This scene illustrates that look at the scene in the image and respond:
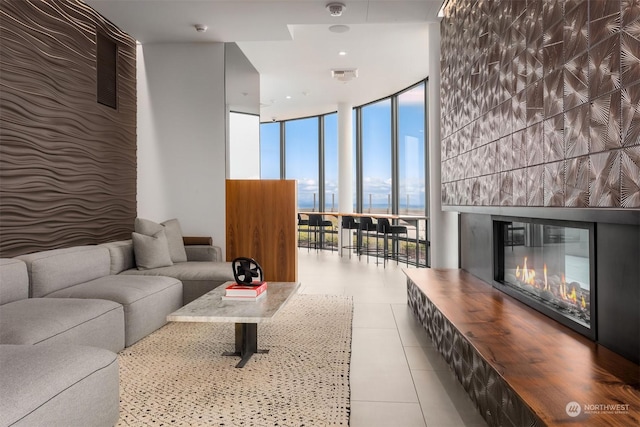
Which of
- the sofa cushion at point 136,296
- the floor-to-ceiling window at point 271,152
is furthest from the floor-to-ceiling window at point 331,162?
the sofa cushion at point 136,296

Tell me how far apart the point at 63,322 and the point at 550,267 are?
3.05m

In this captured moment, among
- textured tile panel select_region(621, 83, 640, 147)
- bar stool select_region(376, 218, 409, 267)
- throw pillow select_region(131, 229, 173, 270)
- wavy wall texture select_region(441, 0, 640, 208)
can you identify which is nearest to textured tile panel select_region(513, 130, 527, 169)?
wavy wall texture select_region(441, 0, 640, 208)

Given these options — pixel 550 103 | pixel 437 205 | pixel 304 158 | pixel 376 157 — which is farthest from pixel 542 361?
pixel 304 158

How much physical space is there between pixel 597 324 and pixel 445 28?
3.42 meters

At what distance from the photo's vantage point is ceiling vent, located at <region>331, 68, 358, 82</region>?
259 inches

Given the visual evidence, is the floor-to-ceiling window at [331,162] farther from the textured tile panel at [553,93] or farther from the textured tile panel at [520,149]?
the textured tile panel at [553,93]

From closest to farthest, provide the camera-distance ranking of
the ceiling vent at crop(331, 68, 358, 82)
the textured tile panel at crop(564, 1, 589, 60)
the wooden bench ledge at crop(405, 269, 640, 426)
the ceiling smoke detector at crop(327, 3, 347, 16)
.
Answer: the wooden bench ledge at crop(405, 269, 640, 426), the textured tile panel at crop(564, 1, 589, 60), the ceiling smoke detector at crop(327, 3, 347, 16), the ceiling vent at crop(331, 68, 358, 82)

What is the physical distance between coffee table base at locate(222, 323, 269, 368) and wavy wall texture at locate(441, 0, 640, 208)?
78.3 inches

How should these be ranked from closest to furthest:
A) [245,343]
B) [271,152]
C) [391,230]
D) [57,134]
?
[245,343], [57,134], [391,230], [271,152]

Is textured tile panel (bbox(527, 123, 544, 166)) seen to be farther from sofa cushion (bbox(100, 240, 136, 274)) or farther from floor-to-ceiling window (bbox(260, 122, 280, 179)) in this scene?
floor-to-ceiling window (bbox(260, 122, 280, 179))

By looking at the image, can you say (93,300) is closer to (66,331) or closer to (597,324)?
(66,331)

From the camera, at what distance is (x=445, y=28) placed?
431cm

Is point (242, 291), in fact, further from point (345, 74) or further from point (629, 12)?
point (345, 74)

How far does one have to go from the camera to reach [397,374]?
8.47 feet
